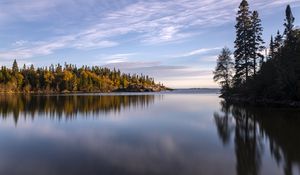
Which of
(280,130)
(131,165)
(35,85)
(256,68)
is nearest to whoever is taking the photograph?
(131,165)

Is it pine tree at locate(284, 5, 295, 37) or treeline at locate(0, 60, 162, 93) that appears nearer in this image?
pine tree at locate(284, 5, 295, 37)

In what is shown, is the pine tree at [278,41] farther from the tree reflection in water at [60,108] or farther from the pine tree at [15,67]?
the pine tree at [15,67]

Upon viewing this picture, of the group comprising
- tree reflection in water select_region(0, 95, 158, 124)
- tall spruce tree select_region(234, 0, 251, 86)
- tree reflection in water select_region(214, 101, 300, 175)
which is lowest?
tree reflection in water select_region(214, 101, 300, 175)

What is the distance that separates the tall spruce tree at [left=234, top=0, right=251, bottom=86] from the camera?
49.4m

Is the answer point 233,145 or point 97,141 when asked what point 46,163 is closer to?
point 97,141

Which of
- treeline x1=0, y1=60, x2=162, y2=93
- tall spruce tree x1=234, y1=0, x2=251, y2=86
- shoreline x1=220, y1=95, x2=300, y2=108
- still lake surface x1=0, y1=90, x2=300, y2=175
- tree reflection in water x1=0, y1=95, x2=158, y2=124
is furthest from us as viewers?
treeline x1=0, y1=60, x2=162, y2=93

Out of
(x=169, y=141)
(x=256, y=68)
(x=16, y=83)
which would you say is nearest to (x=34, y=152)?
(x=169, y=141)

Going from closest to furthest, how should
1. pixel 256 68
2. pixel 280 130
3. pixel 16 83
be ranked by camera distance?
pixel 280 130, pixel 256 68, pixel 16 83

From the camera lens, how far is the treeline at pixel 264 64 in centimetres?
4094

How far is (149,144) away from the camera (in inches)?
589

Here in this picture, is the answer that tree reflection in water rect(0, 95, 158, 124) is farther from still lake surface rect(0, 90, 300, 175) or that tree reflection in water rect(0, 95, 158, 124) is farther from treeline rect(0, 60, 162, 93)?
treeline rect(0, 60, 162, 93)

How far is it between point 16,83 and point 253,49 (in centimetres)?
12522

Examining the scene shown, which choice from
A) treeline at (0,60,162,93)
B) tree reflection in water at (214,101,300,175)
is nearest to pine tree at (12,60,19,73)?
treeline at (0,60,162,93)

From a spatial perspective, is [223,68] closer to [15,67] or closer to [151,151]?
[151,151]
